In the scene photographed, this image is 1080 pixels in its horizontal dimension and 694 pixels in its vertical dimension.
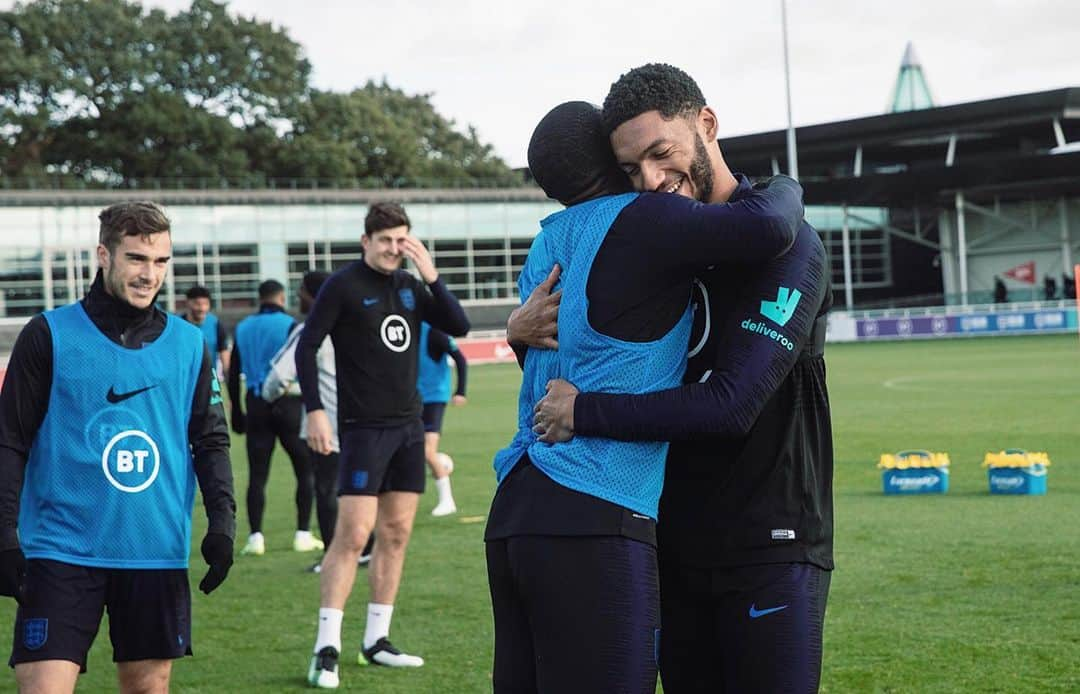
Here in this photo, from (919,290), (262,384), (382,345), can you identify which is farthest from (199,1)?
(382,345)

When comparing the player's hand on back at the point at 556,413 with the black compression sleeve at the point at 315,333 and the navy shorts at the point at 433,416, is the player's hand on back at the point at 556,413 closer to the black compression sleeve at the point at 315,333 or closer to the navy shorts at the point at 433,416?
the black compression sleeve at the point at 315,333

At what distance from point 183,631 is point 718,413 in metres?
2.22

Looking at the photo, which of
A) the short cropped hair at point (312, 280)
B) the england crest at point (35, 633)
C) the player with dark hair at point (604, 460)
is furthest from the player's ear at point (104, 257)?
the short cropped hair at point (312, 280)

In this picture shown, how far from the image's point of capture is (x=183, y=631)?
464 centimetres

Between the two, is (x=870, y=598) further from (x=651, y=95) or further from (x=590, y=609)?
(x=651, y=95)

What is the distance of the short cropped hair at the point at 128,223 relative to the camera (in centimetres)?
466

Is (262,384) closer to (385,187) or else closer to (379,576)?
(379,576)

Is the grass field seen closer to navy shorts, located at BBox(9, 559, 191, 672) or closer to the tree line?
navy shorts, located at BBox(9, 559, 191, 672)

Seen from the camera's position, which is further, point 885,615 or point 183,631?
point 885,615

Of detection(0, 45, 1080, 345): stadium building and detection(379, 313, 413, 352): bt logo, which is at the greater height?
detection(0, 45, 1080, 345): stadium building

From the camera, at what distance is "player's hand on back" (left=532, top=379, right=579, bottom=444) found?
319cm

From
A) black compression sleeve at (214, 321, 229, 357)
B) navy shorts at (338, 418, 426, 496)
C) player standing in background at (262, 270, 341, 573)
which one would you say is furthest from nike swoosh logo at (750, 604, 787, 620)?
black compression sleeve at (214, 321, 229, 357)

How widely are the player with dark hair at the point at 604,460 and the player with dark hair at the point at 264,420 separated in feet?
27.4

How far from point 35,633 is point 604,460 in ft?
7.03
